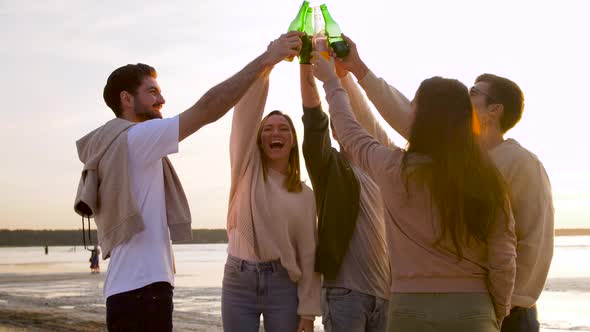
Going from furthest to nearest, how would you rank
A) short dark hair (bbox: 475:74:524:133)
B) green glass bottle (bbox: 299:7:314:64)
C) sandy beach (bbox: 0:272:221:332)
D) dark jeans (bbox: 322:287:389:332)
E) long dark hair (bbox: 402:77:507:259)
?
sandy beach (bbox: 0:272:221:332) < dark jeans (bbox: 322:287:389:332) < green glass bottle (bbox: 299:7:314:64) < short dark hair (bbox: 475:74:524:133) < long dark hair (bbox: 402:77:507:259)

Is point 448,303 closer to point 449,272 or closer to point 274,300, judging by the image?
point 449,272

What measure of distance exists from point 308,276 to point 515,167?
4.20ft

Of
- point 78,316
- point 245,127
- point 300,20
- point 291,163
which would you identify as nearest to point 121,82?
point 245,127

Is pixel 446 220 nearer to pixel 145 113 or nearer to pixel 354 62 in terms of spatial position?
pixel 354 62

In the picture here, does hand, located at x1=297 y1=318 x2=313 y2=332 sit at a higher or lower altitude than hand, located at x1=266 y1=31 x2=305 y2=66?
lower

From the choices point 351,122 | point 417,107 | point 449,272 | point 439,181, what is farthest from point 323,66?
point 449,272

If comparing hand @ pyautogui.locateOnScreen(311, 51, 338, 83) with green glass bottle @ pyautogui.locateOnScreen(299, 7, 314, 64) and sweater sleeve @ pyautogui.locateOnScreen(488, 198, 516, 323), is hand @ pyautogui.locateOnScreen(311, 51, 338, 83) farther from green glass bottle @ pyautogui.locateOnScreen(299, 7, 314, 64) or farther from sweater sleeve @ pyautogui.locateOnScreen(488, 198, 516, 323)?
sweater sleeve @ pyautogui.locateOnScreen(488, 198, 516, 323)

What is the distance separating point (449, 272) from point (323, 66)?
3.83ft

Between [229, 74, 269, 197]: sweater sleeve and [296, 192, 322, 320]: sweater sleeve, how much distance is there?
0.48m

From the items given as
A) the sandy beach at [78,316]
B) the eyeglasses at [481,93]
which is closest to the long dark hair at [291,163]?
the eyeglasses at [481,93]

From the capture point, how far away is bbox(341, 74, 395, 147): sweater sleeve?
13.9ft

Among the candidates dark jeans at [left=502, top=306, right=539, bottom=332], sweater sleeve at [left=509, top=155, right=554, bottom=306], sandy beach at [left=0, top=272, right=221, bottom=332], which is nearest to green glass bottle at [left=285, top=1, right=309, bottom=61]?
sweater sleeve at [left=509, top=155, right=554, bottom=306]

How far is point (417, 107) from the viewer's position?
3.02 meters

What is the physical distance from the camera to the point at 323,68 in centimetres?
353
